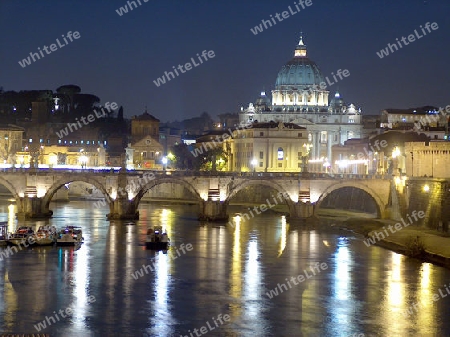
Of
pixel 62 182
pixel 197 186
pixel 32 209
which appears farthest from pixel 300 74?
pixel 32 209

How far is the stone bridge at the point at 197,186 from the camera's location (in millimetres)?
82250

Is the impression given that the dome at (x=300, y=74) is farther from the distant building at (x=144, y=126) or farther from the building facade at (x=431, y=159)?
the building facade at (x=431, y=159)

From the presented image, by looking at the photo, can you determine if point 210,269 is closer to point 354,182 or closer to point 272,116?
point 354,182

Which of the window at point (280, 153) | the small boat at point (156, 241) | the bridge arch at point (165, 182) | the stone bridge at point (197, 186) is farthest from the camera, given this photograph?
the window at point (280, 153)

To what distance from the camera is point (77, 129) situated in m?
150

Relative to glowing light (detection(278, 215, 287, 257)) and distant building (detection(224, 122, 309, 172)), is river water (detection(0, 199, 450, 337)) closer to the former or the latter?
glowing light (detection(278, 215, 287, 257))

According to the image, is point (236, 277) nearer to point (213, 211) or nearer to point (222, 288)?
point (222, 288)

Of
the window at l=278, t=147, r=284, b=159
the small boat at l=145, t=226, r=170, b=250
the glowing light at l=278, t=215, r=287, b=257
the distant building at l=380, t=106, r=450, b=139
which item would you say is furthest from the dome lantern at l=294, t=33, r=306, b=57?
the small boat at l=145, t=226, r=170, b=250

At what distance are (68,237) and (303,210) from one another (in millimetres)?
25616

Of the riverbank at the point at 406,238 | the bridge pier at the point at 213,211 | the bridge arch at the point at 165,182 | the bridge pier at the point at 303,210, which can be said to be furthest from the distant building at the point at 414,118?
the bridge arch at the point at 165,182

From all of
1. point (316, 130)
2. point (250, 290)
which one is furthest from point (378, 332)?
point (316, 130)

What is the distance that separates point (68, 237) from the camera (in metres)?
63.3

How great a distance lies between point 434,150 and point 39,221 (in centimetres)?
3284

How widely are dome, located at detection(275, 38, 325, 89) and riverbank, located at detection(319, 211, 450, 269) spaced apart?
9004 cm
